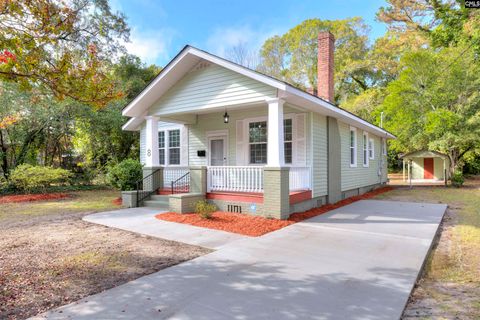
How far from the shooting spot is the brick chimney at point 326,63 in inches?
465

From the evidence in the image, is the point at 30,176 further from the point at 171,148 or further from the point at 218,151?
the point at 218,151

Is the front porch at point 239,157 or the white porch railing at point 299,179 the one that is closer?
the front porch at point 239,157

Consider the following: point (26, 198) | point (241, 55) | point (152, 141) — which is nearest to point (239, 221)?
point (152, 141)

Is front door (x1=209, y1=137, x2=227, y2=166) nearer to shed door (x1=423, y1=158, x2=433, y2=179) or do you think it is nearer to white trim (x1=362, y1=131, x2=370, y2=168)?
white trim (x1=362, y1=131, x2=370, y2=168)

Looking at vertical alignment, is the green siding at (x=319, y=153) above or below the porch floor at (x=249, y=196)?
above

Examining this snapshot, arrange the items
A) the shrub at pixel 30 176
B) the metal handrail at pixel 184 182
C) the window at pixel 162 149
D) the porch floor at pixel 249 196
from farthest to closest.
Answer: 1. the window at pixel 162 149
2. the shrub at pixel 30 176
3. the metal handrail at pixel 184 182
4. the porch floor at pixel 249 196

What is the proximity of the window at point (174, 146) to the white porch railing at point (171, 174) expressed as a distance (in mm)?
2034

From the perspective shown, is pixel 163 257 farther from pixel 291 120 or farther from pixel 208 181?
pixel 291 120

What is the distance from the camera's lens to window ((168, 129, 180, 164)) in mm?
13219

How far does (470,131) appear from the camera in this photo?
59.6ft

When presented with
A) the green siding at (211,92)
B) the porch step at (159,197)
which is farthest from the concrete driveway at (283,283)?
the porch step at (159,197)

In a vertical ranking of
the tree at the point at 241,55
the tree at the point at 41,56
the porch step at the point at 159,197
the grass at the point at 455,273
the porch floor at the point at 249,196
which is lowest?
the grass at the point at 455,273

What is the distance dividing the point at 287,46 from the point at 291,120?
27721 millimetres

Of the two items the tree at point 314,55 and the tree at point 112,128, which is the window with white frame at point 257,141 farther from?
the tree at point 314,55
